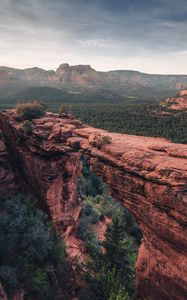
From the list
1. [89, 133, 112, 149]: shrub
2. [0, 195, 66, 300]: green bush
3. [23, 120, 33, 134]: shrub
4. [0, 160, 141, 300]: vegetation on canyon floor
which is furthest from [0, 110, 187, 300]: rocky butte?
[0, 195, 66, 300]: green bush

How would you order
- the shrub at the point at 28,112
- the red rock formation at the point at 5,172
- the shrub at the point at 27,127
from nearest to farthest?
the red rock formation at the point at 5,172 < the shrub at the point at 27,127 < the shrub at the point at 28,112

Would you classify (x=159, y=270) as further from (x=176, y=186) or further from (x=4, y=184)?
(x=4, y=184)

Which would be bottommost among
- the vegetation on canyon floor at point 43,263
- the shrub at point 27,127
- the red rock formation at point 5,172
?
the vegetation on canyon floor at point 43,263

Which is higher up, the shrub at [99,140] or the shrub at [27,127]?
the shrub at [99,140]

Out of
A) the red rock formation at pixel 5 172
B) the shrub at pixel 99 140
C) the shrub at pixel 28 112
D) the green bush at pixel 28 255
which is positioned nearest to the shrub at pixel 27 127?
the shrub at pixel 28 112

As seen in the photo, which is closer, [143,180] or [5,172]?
[143,180]

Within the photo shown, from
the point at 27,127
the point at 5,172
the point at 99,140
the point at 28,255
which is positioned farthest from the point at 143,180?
the point at 5,172

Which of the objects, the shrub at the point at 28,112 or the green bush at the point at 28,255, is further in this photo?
the shrub at the point at 28,112

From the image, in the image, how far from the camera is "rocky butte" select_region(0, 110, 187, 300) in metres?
24.0

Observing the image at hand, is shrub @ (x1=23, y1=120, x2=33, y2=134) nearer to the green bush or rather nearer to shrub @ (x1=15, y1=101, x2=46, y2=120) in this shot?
shrub @ (x1=15, y1=101, x2=46, y2=120)

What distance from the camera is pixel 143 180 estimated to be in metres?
26.0

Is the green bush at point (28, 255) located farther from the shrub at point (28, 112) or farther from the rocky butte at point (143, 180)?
the shrub at point (28, 112)

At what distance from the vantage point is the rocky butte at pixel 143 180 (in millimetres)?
23953

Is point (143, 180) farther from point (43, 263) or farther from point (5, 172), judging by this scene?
point (5, 172)
